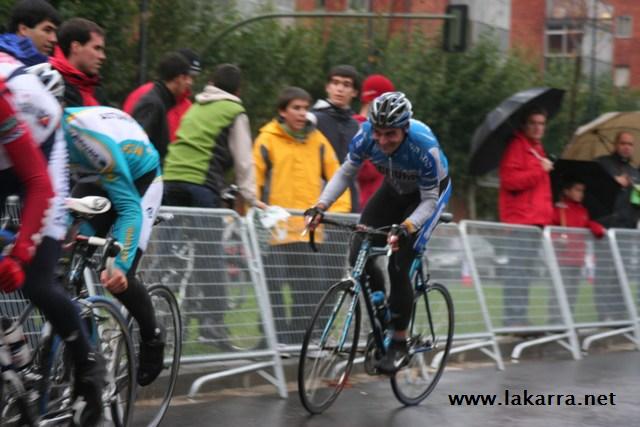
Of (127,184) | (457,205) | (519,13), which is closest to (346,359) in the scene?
(127,184)

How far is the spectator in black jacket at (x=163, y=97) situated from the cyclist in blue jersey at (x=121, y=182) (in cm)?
235

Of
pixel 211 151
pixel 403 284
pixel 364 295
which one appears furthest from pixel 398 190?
pixel 211 151

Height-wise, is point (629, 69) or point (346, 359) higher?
point (346, 359)

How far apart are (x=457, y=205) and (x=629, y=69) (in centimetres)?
4029

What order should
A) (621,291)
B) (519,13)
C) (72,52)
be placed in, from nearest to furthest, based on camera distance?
(72,52), (621,291), (519,13)

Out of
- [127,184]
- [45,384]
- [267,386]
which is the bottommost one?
[267,386]

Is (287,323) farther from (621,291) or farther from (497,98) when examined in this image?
(497,98)

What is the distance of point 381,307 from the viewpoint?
859 cm

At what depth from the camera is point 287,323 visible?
930 cm

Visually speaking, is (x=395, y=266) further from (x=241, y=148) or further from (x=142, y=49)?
(x=142, y=49)

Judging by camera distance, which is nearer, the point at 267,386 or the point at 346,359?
the point at 346,359

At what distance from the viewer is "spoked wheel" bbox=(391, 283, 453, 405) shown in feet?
29.3

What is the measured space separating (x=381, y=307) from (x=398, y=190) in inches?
30.9

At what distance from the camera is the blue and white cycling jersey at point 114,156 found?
6156 millimetres
